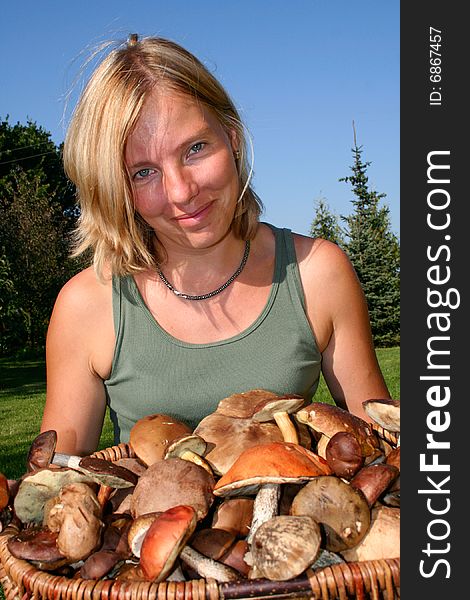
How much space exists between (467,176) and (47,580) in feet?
3.18

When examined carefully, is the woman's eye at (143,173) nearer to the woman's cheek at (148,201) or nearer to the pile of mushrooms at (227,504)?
the woman's cheek at (148,201)

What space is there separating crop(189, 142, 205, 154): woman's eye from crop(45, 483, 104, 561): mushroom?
97 cm

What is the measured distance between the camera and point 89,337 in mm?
2160

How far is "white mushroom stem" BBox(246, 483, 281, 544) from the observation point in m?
1.18

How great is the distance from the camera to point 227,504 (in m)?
1.27

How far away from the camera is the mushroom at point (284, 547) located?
1.01m

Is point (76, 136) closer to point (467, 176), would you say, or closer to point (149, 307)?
point (149, 307)

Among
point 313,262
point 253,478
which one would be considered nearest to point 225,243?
point 313,262

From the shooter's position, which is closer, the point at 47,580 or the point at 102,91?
the point at 47,580

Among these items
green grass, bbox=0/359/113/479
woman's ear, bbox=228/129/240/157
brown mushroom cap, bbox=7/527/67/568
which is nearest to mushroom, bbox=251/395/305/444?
brown mushroom cap, bbox=7/527/67/568

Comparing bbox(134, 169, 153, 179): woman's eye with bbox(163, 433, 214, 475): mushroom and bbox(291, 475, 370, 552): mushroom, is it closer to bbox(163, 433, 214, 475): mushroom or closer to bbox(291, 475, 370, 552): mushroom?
bbox(163, 433, 214, 475): mushroom

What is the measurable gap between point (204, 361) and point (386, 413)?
745 mm

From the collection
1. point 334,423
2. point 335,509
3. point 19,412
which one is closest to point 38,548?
point 335,509

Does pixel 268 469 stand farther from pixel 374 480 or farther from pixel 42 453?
pixel 42 453
